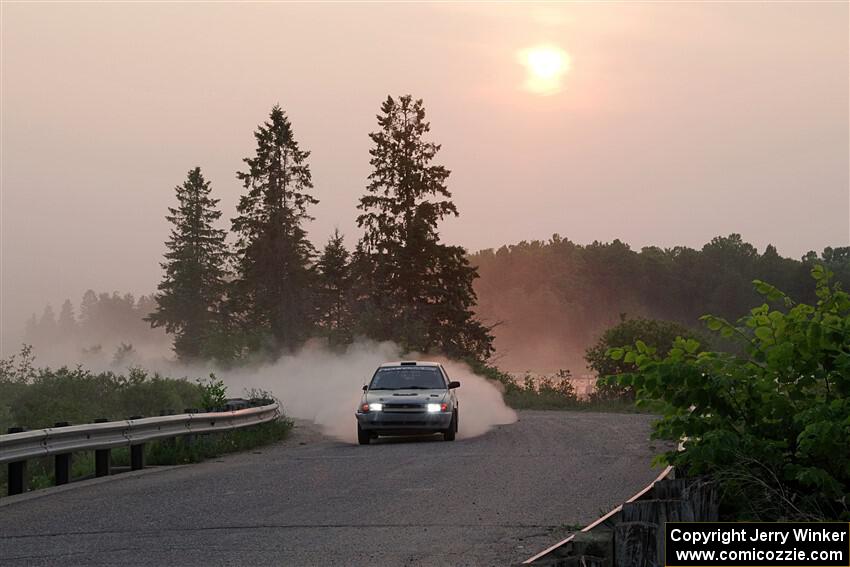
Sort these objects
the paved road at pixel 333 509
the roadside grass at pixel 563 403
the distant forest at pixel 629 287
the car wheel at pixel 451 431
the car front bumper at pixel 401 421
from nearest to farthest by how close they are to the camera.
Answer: the paved road at pixel 333 509 → the car front bumper at pixel 401 421 → the car wheel at pixel 451 431 → the roadside grass at pixel 563 403 → the distant forest at pixel 629 287

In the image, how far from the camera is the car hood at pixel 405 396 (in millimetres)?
24672

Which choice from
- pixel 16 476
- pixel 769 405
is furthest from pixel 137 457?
pixel 769 405

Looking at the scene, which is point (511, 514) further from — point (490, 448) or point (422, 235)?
point (422, 235)

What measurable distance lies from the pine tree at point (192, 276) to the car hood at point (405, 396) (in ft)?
240

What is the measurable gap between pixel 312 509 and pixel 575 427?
17.2 metres

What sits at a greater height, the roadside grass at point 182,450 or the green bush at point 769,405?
the green bush at point 769,405

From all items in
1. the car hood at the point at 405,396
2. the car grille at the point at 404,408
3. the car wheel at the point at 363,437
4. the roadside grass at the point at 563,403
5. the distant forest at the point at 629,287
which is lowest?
the roadside grass at the point at 563,403

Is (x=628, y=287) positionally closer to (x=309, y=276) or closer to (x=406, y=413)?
(x=309, y=276)

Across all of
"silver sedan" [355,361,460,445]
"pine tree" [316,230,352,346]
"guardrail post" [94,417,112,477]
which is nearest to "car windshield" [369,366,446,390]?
"silver sedan" [355,361,460,445]

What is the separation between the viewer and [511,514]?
40.5 feet

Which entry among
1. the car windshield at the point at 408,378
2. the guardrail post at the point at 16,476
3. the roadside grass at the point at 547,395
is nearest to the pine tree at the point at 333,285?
the roadside grass at the point at 547,395

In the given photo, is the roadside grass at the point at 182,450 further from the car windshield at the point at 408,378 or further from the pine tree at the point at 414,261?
the pine tree at the point at 414,261

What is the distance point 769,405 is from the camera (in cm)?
820

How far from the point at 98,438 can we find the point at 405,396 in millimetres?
8922
